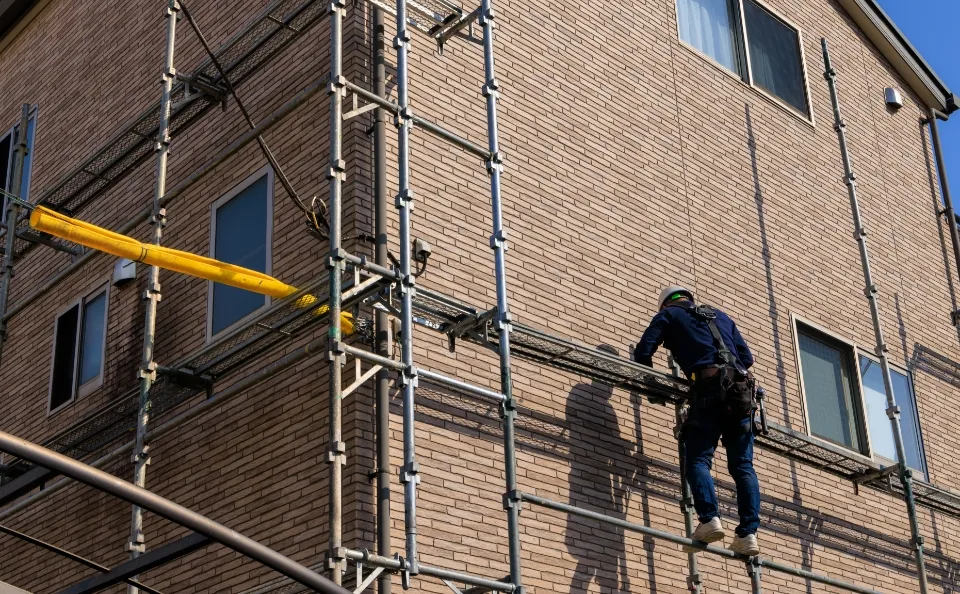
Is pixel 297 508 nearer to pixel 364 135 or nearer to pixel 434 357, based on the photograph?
pixel 434 357

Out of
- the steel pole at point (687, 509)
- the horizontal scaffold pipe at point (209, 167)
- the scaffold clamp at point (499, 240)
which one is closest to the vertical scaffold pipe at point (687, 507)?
the steel pole at point (687, 509)

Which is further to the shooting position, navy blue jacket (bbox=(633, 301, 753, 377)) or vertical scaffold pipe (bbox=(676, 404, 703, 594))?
vertical scaffold pipe (bbox=(676, 404, 703, 594))

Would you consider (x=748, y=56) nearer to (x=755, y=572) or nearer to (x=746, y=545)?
(x=755, y=572)

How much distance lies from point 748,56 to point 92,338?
7.80 m

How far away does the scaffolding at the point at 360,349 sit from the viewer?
9320 mm

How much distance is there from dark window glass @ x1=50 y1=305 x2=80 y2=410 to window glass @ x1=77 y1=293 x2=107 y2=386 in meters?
0.10

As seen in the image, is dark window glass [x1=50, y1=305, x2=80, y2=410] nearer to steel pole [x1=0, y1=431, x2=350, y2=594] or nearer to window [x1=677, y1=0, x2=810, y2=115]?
steel pole [x1=0, y1=431, x2=350, y2=594]

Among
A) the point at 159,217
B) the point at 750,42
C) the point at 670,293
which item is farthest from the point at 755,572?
the point at 750,42

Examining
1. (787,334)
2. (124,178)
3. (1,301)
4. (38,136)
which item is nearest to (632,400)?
(787,334)

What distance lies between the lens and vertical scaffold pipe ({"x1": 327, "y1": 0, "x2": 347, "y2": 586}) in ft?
28.9

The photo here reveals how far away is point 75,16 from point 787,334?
28.6 feet

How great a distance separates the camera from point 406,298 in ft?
32.5

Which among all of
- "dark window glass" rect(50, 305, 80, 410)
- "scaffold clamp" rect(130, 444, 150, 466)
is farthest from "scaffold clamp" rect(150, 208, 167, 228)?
"scaffold clamp" rect(130, 444, 150, 466)

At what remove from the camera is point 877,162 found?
16766 millimetres
